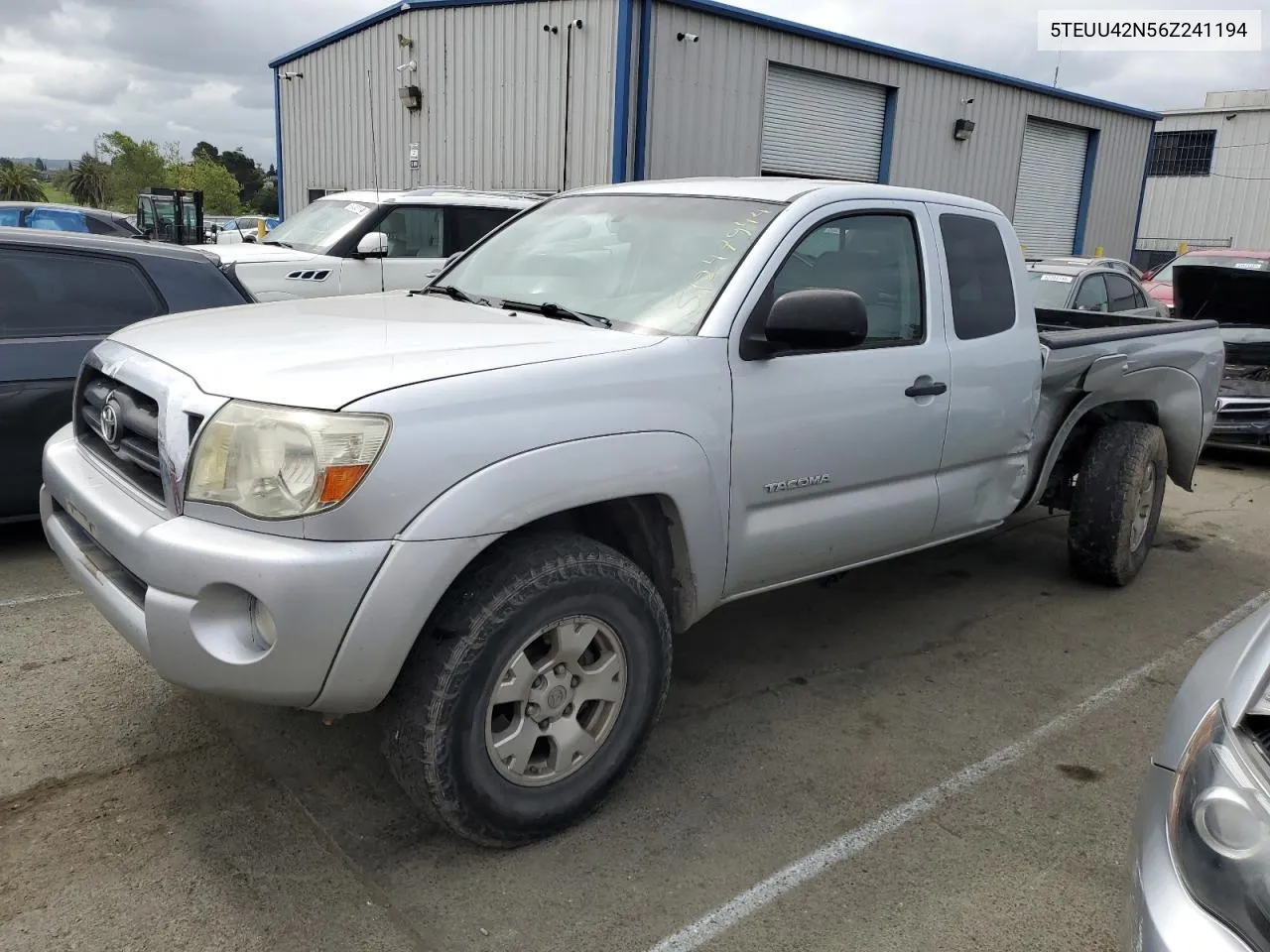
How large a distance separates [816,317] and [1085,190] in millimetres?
20401

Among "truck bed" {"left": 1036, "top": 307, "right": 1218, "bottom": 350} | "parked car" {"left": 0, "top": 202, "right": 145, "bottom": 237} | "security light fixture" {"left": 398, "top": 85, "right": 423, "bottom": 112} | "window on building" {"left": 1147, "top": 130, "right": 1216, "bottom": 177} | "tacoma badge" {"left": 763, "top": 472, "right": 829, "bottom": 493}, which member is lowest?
"tacoma badge" {"left": 763, "top": 472, "right": 829, "bottom": 493}

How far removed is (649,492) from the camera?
2.86m

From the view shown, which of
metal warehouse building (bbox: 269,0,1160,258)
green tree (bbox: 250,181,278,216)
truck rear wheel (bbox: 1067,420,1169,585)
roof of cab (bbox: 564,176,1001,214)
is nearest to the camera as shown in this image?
roof of cab (bbox: 564,176,1001,214)

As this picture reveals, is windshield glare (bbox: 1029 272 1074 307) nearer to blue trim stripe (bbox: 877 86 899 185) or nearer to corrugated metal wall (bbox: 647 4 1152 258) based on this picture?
corrugated metal wall (bbox: 647 4 1152 258)

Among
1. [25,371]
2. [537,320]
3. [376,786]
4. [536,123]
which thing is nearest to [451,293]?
[537,320]

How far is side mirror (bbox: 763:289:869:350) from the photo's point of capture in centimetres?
302

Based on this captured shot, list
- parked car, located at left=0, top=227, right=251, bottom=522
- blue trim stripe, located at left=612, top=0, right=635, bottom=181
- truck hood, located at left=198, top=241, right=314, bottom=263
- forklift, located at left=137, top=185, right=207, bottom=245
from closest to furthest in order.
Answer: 1. parked car, located at left=0, top=227, right=251, bottom=522
2. truck hood, located at left=198, top=241, right=314, bottom=263
3. blue trim stripe, located at left=612, top=0, right=635, bottom=181
4. forklift, located at left=137, top=185, right=207, bottom=245

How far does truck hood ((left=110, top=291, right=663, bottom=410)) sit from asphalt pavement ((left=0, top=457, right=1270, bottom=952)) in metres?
1.25

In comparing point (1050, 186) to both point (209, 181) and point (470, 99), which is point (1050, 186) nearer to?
point (470, 99)

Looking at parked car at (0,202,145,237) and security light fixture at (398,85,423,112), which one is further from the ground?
security light fixture at (398,85,423,112)

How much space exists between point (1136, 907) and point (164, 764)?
2695 mm

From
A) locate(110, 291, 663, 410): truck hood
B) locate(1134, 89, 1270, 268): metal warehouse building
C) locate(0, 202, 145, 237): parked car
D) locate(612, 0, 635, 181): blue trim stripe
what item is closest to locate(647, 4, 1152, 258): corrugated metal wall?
locate(612, 0, 635, 181): blue trim stripe

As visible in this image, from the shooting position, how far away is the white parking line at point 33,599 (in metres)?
4.27

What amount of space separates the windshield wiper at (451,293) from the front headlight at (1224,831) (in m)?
2.67
